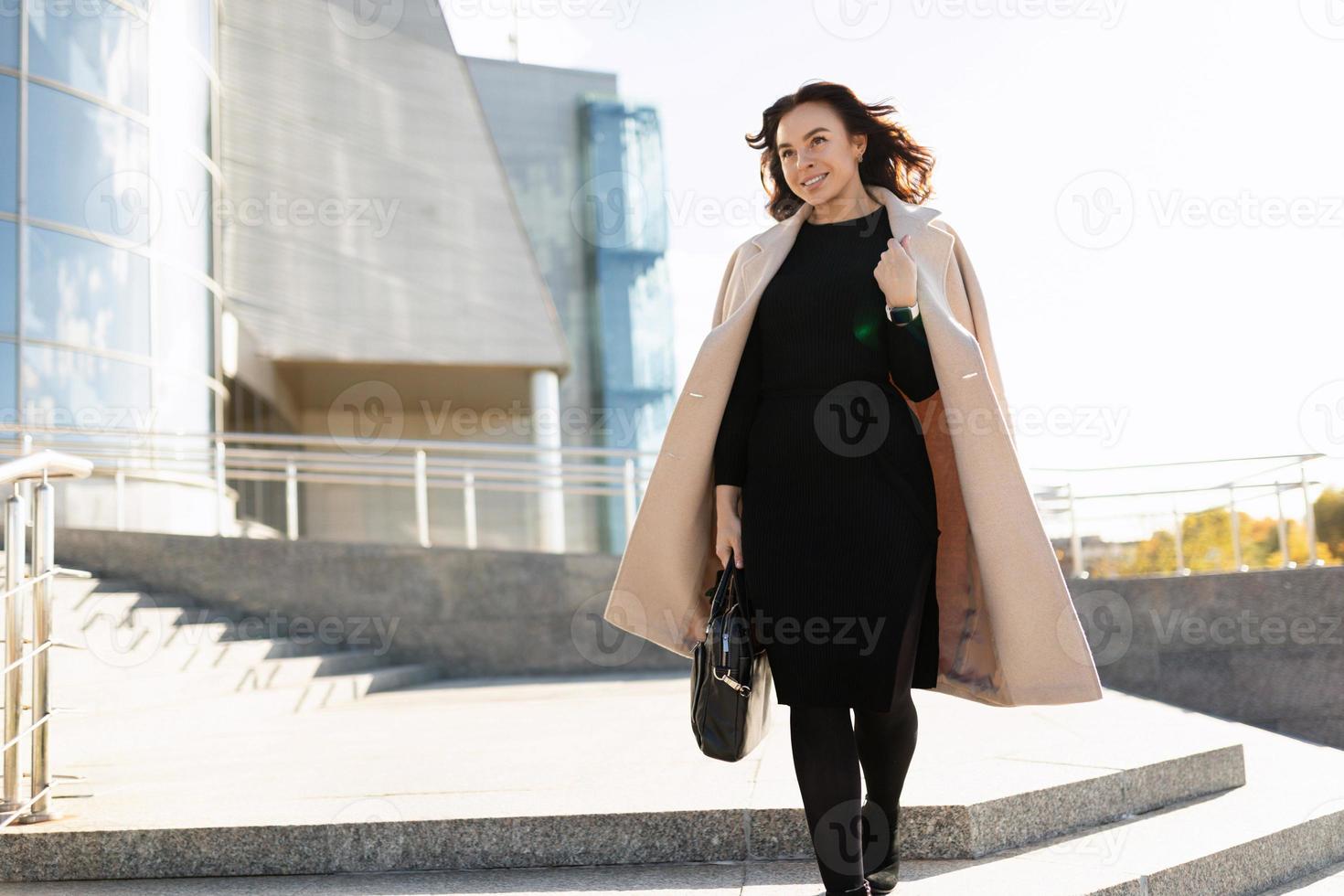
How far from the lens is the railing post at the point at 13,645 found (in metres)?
3.26

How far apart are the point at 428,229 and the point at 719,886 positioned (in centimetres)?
1357

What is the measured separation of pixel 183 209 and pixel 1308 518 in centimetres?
1153

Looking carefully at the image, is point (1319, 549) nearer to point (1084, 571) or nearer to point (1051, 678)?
point (1084, 571)

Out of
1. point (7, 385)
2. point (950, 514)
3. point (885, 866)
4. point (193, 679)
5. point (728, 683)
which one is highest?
point (7, 385)

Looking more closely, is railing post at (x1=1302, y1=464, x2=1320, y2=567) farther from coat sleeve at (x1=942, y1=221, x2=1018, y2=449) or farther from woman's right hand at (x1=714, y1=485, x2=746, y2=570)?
woman's right hand at (x1=714, y1=485, x2=746, y2=570)

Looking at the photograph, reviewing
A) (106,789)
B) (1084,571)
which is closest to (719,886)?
(106,789)

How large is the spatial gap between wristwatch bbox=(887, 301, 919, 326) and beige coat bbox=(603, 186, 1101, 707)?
2.2 inches

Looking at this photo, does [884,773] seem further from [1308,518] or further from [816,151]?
[1308,518]

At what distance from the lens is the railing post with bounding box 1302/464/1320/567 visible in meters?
8.28

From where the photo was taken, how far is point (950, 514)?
110 inches

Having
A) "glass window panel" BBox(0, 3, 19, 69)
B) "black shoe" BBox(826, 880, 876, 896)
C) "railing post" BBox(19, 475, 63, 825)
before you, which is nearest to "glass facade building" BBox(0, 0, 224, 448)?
"glass window panel" BBox(0, 3, 19, 69)

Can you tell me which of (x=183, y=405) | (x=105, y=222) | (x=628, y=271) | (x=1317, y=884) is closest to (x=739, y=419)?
(x=1317, y=884)

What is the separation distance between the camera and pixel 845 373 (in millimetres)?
2545

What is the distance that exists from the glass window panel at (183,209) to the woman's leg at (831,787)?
11.5 metres
